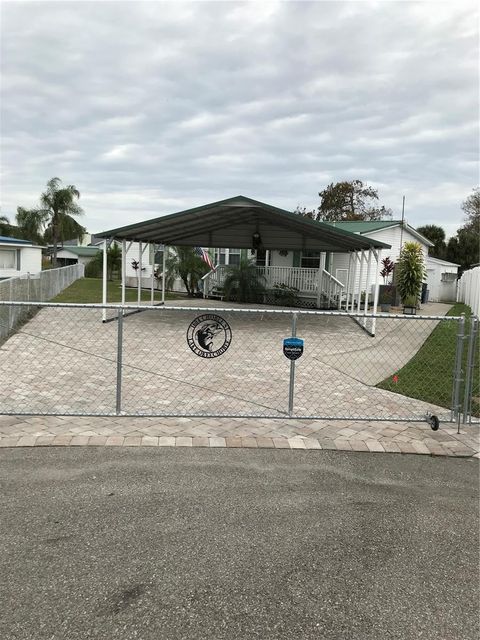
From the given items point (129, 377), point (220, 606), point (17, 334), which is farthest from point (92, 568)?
point (17, 334)

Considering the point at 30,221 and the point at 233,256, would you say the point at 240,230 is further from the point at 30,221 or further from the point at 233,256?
the point at 30,221

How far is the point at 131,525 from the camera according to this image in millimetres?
3406

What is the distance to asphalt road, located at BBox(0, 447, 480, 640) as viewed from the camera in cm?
253

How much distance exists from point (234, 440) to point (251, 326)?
30.5 ft

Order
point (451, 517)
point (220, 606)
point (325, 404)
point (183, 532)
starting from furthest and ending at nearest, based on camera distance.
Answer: point (325, 404) → point (451, 517) → point (183, 532) → point (220, 606)

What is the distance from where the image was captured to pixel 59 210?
167ft

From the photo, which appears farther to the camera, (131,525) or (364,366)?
(364,366)

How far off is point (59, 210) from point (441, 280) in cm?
3687

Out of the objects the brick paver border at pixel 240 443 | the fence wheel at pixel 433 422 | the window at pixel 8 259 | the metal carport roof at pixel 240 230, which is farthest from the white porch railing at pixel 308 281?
the window at pixel 8 259

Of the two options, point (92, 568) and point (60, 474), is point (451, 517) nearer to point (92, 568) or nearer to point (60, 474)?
point (92, 568)

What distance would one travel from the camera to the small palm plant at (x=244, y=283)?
866 inches

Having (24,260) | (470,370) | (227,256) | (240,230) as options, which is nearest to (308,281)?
(240,230)

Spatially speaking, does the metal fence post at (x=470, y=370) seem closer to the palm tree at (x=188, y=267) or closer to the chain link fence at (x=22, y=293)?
the chain link fence at (x=22, y=293)

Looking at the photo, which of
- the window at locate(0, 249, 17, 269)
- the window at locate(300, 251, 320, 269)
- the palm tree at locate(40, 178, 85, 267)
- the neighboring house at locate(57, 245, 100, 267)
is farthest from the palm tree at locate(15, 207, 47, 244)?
the window at locate(300, 251, 320, 269)
